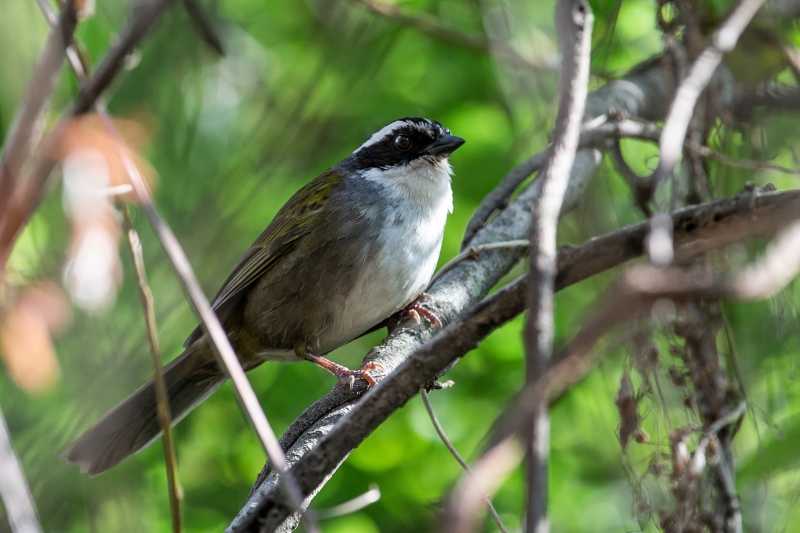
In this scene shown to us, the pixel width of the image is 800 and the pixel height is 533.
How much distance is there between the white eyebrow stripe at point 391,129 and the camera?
17.0 ft

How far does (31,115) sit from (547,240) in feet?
3.81

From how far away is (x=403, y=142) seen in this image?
17.2ft

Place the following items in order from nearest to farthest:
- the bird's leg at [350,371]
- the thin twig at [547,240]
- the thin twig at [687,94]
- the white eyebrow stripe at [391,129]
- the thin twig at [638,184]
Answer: the thin twig at [547,240] → the thin twig at [687,94] → the bird's leg at [350,371] → the thin twig at [638,184] → the white eyebrow stripe at [391,129]

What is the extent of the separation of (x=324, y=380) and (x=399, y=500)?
3.43 feet

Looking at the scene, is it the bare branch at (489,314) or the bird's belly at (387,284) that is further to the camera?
the bird's belly at (387,284)

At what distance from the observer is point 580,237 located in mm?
4125

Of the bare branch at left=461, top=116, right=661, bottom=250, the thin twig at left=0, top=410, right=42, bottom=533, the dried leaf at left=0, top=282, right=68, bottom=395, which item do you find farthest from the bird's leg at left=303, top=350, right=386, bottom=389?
the thin twig at left=0, top=410, right=42, bottom=533

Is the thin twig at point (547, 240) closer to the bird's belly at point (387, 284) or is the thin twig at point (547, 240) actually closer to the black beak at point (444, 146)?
the bird's belly at point (387, 284)

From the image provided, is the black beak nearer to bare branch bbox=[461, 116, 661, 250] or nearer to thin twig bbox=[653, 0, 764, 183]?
bare branch bbox=[461, 116, 661, 250]

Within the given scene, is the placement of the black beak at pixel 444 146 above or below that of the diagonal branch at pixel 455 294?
above

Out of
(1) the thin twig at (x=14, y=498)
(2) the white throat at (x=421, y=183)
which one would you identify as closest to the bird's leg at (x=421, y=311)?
(2) the white throat at (x=421, y=183)

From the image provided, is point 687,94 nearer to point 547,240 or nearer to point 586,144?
point 547,240

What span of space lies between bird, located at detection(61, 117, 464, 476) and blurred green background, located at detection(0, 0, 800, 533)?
24 centimetres

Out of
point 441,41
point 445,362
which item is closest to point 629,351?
point 445,362
